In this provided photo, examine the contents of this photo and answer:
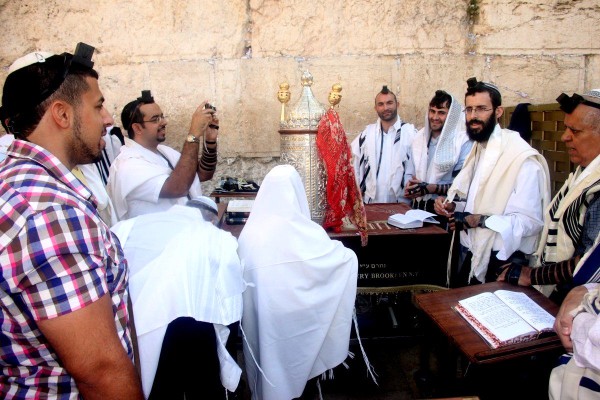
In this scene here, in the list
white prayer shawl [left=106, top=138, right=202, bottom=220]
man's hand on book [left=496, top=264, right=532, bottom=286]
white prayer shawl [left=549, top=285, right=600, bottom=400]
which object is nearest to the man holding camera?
white prayer shawl [left=106, top=138, right=202, bottom=220]

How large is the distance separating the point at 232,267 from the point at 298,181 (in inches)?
29.8

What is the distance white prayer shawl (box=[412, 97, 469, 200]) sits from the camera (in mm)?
4027

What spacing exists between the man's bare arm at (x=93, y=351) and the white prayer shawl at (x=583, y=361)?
1476 millimetres

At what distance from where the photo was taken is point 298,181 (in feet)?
7.88

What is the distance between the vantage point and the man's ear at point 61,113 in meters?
1.32

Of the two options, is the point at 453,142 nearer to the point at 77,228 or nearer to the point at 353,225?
the point at 353,225

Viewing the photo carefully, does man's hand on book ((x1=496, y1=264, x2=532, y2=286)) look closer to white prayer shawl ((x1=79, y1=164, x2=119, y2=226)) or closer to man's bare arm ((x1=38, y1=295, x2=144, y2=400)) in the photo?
man's bare arm ((x1=38, y1=295, x2=144, y2=400))

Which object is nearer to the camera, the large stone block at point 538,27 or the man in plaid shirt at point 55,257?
the man in plaid shirt at point 55,257

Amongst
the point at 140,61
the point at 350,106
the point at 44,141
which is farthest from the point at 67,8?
the point at 44,141

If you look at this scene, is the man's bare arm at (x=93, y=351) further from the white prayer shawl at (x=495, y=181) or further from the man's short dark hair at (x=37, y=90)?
the white prayer shawl at (x=495, y=181)

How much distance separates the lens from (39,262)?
1.09 m

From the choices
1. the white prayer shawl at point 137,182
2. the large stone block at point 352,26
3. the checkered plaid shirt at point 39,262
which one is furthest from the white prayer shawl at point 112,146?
the checkered plaid shirt at point 39,262

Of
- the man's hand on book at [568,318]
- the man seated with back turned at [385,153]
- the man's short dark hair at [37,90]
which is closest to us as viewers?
the man's short dark hair at [37,90]

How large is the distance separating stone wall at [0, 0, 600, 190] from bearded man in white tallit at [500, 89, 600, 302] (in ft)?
8.82
